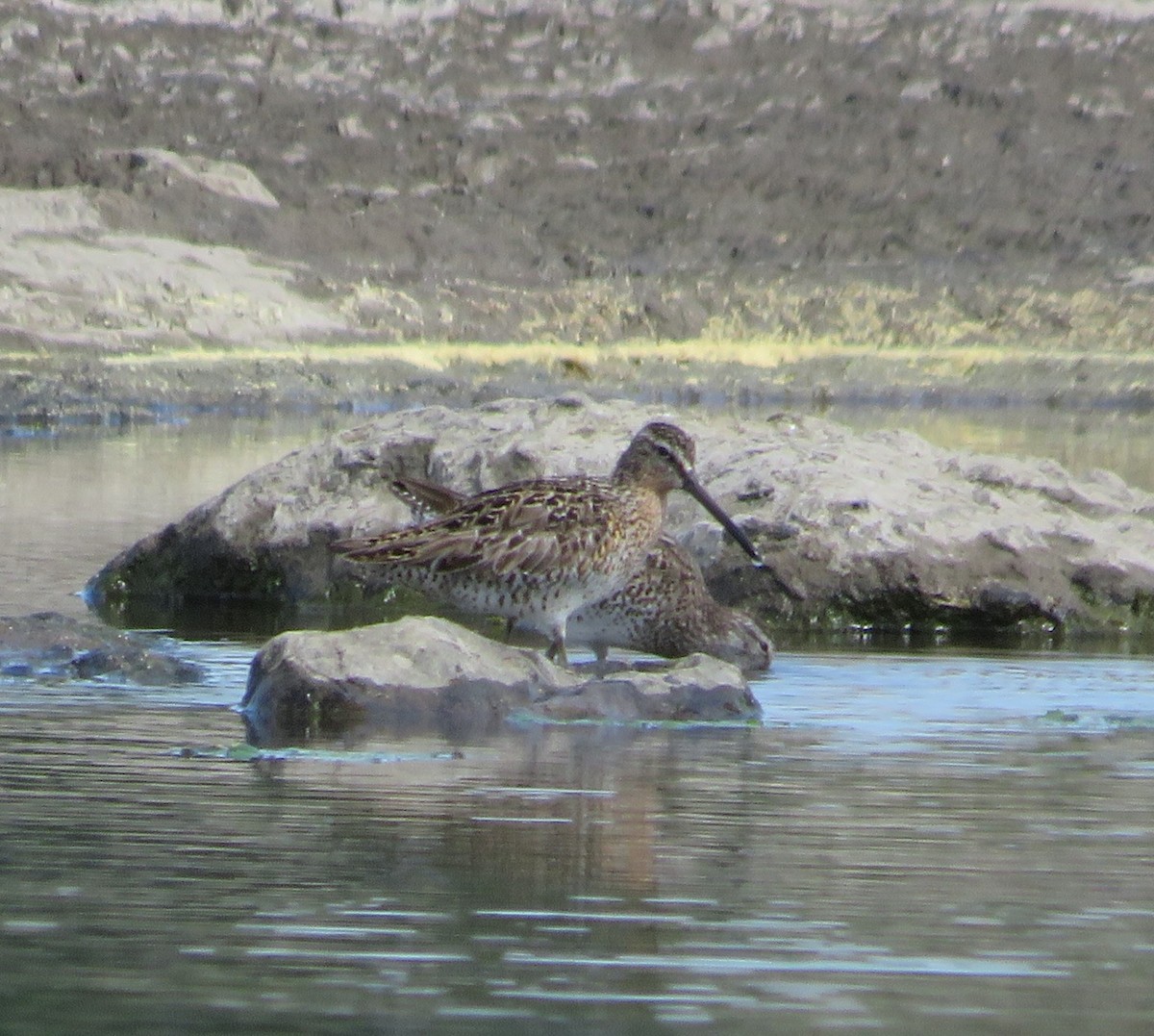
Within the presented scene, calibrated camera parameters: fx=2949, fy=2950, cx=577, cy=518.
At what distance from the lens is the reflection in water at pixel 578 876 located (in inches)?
219

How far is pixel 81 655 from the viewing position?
10898 mm

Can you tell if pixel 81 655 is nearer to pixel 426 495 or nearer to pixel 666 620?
pixel 426 495

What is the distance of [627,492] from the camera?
Result: 11055mm

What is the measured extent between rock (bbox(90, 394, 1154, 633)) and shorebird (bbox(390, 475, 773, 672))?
6.31 feet

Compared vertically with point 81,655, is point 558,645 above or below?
above

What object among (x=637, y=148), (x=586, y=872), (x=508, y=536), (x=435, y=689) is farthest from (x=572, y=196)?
(x=586, y=872)

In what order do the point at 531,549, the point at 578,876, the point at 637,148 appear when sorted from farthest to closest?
the point at 637,148 < the point at 531,549 < the point at 578,876

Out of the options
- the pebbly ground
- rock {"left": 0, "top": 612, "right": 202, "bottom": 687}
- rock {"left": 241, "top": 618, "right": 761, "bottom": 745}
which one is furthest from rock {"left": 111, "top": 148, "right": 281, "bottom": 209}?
rock {"left": 241, "top": 618, "right": 761, "bottom": 745}

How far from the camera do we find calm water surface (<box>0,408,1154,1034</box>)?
5543mm

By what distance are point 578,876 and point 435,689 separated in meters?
2.89

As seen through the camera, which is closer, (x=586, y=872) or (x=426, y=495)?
(x=586, y=872)

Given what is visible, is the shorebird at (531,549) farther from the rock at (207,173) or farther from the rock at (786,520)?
the rock at (207,173)

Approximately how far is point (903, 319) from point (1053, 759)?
4030 centimetres

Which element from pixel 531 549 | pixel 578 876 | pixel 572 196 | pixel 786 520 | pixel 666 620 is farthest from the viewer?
pixel 572 196
